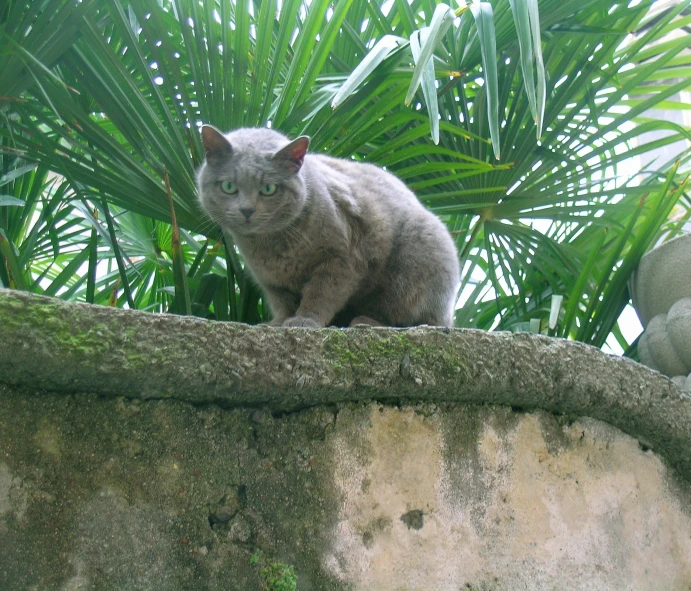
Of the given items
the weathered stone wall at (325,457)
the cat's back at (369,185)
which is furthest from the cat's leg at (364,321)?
the weathered stone wall at (325,457)

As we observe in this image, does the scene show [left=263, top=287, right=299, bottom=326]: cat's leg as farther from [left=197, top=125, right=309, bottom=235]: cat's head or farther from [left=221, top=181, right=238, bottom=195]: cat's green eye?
[left=221, top=181, right=238, bottom=195]: cat's green eye

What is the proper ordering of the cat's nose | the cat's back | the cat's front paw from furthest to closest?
the cat's back < the cat's nose < the cat's front paw

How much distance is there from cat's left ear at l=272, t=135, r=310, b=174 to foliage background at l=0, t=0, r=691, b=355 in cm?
17

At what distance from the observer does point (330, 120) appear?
2355 mm

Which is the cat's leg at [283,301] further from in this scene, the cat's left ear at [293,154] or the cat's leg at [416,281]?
the cat's left ear at [293,154]

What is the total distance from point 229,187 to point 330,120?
43 cm

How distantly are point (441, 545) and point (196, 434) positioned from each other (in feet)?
1.76

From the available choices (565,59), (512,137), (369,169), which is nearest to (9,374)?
(369,169)

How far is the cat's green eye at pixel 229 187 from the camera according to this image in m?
2.12

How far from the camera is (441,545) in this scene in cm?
151

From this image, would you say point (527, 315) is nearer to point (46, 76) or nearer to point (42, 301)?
point (46, 76)

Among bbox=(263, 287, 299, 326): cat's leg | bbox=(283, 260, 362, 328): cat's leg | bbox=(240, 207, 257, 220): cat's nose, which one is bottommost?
bbox=(263, 287, 299, 326): cat's leg

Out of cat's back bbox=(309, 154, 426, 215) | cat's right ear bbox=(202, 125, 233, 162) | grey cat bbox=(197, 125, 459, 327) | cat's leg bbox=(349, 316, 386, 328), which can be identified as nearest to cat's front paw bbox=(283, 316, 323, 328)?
grey cat bbox=(197, 125, 459, 327)

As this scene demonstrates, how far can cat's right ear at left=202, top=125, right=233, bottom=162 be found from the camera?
2.06 metres
